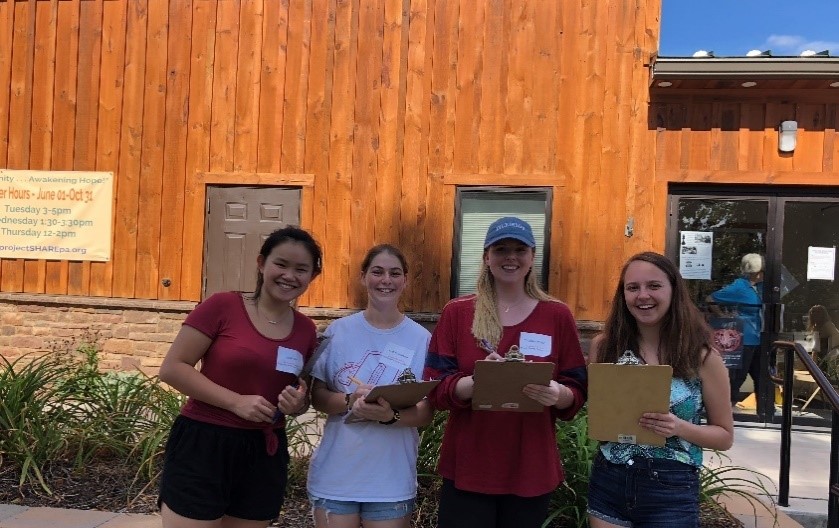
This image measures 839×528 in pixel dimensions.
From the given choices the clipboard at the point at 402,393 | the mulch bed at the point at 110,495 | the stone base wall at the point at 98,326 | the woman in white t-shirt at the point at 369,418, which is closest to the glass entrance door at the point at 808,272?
the mulch bed at the point at 110,495

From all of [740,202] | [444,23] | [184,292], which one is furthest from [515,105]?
[184,292]

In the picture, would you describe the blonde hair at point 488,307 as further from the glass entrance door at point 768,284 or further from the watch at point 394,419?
the glass entrance door at point 768,284

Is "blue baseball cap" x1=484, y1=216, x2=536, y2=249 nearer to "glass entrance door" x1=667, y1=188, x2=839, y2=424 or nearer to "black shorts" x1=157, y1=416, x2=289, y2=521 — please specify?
"black shorts" x1=157, y1=416, x2=289, y2=521

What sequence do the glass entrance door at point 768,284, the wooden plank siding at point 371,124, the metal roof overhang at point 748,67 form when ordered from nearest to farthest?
1. the metal roof overhang at point 748,67
2. the glass entrance door at point 768,284
3. the wooden plank siding at point 371,124

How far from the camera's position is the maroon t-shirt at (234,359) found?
2488mm

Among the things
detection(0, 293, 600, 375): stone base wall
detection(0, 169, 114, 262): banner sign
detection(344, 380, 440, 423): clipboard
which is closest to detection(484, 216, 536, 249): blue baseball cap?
detection(344, 380, 440, 423): clipboard

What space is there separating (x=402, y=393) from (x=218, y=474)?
2.40 feet

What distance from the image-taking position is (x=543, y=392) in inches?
90.7

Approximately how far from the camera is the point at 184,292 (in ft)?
25.7

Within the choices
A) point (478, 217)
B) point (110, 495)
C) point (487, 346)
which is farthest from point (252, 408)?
point (478, 217)

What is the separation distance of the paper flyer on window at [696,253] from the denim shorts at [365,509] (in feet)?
17.9

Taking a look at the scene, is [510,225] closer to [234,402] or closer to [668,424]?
[668,424]

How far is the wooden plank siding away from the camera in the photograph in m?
7.20

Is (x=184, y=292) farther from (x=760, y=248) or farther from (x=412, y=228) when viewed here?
(x=760, y=248)
